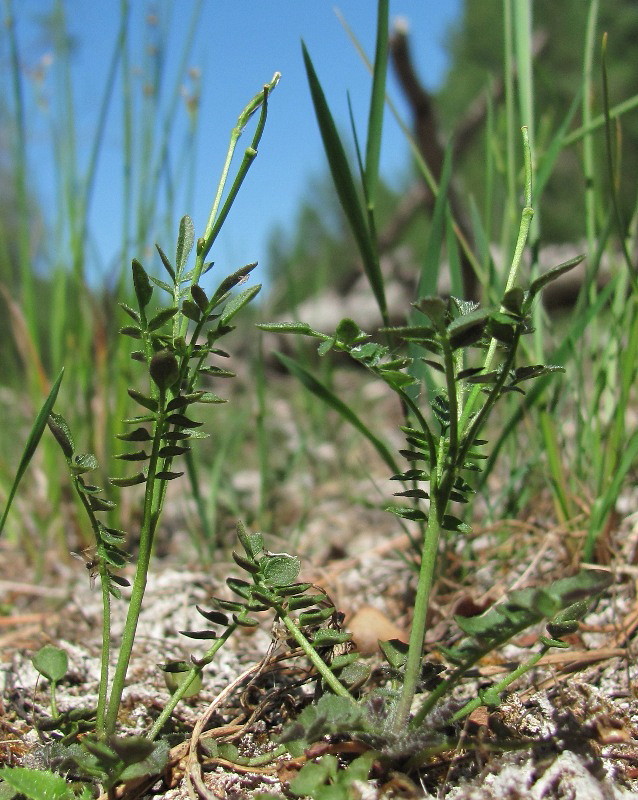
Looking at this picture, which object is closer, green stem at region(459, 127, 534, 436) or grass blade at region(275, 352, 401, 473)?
green stem at region(459, 127, 534, 436)

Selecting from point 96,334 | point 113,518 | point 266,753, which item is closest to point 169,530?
point 113,518

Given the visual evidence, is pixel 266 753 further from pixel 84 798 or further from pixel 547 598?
pixel 547 598

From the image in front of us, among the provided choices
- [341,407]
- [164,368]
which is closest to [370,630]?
[341,407]

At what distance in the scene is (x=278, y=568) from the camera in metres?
0.46

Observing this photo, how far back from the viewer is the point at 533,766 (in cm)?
44

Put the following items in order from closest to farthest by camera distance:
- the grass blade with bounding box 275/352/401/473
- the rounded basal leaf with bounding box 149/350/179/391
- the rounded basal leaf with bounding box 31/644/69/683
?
the rounded basal leaf with bounding box 149/350/179/391 < the rounded basal leaf with bounding box 31/644/69/683 < the grass blade with bounding box 275/352/401/473

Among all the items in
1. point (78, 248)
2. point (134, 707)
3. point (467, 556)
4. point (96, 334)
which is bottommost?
point (134, 707)

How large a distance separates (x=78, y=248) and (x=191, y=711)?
0.76 metres

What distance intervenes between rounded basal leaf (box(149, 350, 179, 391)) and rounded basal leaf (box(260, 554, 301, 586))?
0.45ft

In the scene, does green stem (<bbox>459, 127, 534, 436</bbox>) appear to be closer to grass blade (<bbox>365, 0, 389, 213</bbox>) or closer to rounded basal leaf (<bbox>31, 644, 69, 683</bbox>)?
grass blade (<bbox>365, 0, 389, 213</bbox>)

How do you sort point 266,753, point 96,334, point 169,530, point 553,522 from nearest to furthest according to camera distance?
point 266,753 → point 553,522 → point 96,334 → point 169,530

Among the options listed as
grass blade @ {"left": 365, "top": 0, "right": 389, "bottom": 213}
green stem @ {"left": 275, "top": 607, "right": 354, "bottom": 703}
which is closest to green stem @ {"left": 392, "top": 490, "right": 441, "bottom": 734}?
green stem @ {"left": 275, "top": 607, "right": 354, "bottom": 703}

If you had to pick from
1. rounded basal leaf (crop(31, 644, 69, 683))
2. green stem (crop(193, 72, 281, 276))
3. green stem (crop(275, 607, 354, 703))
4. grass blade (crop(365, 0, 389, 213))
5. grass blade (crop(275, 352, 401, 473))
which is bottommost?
rounded basal leaf (crop(31, 644, 69, 683))

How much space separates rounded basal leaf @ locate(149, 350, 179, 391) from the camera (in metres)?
0.38
